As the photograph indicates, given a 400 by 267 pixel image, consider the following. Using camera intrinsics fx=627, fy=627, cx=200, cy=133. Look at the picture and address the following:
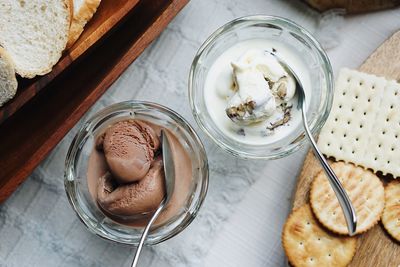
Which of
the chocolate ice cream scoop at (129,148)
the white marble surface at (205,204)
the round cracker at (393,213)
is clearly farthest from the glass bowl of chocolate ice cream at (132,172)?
the round cracker at (393,213)

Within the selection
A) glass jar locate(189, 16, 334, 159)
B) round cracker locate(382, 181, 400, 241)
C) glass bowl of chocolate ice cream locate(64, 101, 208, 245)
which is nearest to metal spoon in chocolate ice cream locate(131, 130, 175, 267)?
glass bowl of chocolate ice cream locate(64, 101, 208, 245)

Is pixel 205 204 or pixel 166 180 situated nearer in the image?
pixel 166 180

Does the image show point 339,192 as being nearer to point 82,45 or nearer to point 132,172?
point 132,172

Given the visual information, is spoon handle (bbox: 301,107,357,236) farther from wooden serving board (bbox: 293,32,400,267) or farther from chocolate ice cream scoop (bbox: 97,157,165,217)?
chocolate ice cream scoop (bbox: 97,157,165,217)

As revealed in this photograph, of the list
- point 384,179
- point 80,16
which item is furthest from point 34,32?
point 384,179

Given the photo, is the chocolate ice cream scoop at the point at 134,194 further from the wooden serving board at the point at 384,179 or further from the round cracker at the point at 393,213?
the round cracker at the point at 393,213

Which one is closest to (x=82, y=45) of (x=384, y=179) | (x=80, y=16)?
(x=80, y=16)

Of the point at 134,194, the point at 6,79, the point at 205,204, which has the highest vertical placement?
the point at 6,79

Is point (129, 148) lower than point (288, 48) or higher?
lower
